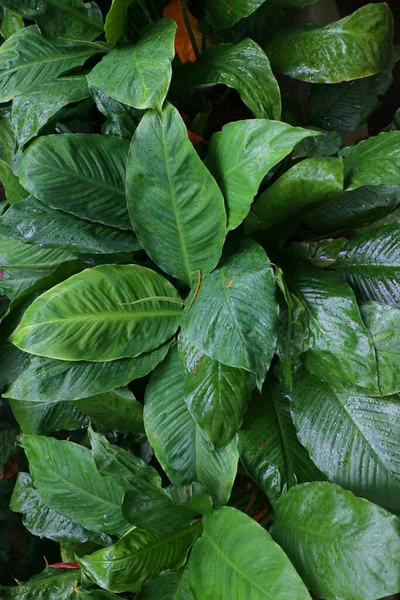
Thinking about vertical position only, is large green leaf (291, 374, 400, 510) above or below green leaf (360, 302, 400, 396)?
below

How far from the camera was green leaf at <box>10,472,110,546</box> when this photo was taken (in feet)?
3.82

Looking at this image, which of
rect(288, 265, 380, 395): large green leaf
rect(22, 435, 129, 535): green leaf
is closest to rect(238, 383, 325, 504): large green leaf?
rect(288, 265, 380, 395): large green leaf

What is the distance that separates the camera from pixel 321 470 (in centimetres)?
94

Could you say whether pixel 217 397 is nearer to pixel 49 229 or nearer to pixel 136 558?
pixel 136 558

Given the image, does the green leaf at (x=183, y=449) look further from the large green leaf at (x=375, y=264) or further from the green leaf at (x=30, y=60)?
the green leaf at (x=30, y=60)

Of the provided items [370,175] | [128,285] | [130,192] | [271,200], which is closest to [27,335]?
[128,285]

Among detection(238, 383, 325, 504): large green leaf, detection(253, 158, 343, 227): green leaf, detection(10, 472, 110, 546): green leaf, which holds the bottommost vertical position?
detection(10, 472, 110, 546): green leaf

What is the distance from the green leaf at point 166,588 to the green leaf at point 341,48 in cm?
98

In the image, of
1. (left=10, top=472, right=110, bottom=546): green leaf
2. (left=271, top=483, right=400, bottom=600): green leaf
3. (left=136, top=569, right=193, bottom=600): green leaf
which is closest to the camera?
(left=271, top=483, right=400, bottom=600): green leaf

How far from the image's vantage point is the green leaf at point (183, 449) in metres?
1.00

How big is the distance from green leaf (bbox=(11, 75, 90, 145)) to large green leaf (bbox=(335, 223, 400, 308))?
0.59 meters

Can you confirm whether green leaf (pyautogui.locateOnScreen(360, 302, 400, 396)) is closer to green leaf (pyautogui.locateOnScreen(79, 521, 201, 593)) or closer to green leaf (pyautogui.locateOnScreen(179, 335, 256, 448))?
green leaf (pyautogui.locateOnScreen(179, 335, 256, 448))

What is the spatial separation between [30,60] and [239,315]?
0.67 m

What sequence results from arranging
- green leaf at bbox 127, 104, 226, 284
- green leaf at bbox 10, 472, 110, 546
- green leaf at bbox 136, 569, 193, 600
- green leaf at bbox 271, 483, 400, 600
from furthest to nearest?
green leaf at bbox 10, 472, 110, 546
green leaf at bbox 136, 569, 193, 600
green leaf at bbox 127, 104, 226, 284
green leaf at bbox 271, 483, 400, 600
